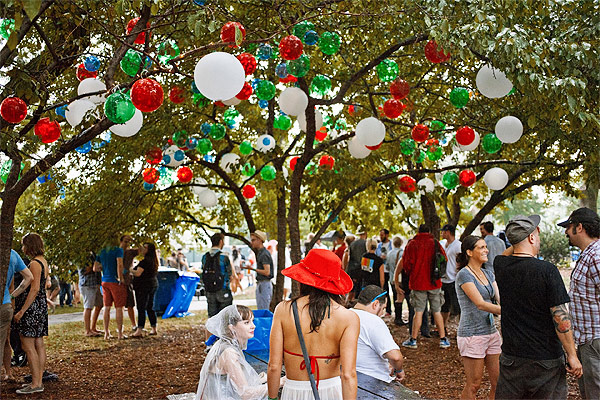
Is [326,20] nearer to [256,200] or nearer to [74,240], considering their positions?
[74,240]

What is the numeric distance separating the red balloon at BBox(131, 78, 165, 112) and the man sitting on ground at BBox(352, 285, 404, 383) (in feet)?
7.11

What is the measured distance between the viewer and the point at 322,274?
3.02m

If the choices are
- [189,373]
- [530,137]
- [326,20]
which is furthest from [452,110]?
[189,373]

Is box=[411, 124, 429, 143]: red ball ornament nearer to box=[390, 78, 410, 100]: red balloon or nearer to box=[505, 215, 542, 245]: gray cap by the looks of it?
box=[390, 78, 410, 100]: red balloon

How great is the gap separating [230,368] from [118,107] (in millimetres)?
2063

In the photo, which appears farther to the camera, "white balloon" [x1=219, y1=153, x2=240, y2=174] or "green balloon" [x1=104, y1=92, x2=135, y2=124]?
"white balloon" [x1=219, y1=153, x2=240, y2=174]

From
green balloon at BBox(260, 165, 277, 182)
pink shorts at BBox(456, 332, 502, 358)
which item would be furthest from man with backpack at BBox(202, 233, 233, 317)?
pink shorts at BBox(456, 332, 502, 358)

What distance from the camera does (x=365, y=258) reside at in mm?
9938

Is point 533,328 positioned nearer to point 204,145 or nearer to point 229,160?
point 204,145

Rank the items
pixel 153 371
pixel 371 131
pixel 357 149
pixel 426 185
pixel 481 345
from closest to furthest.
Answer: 1. pixel 481 345
2. pixel 371 131
3. pixel 153 371
4. pixel 357 149
5. pixel 426 185

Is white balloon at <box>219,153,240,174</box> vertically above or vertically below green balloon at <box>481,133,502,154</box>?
above

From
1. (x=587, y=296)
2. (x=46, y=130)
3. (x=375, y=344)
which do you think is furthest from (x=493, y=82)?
(x=46, y=130)

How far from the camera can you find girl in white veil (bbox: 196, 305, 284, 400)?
4008mm

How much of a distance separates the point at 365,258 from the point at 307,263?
697 cm
